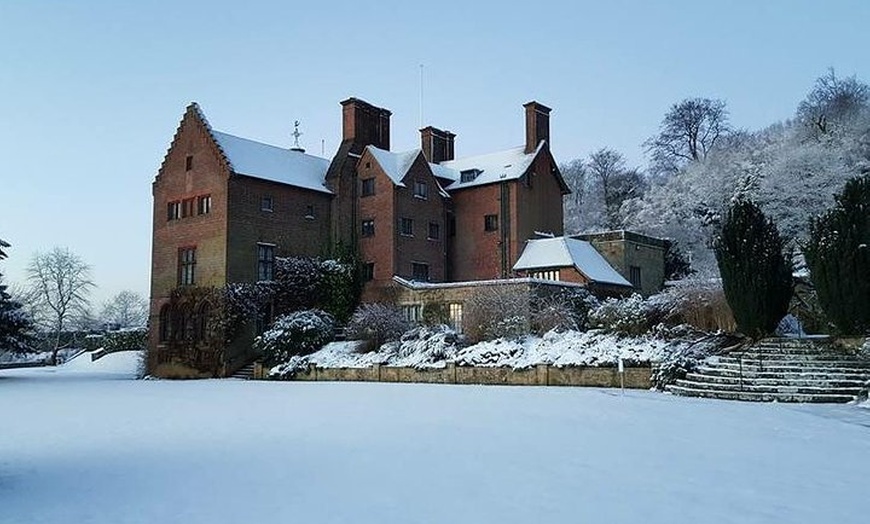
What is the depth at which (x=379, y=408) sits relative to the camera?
1492 cm

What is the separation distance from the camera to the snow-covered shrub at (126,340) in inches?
1801

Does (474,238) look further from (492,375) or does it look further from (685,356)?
(685,356)

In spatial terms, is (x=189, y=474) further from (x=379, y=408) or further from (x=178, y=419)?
(x=379, y=408)

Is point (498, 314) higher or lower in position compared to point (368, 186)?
lower

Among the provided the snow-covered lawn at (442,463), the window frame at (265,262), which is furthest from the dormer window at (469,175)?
the snow-covered lawn at (442,463)

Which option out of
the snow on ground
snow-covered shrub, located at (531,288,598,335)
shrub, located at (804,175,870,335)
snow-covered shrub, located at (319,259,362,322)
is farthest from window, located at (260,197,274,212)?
shrub, located at (804,175,870,335)

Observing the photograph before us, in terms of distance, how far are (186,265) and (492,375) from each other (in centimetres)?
1770

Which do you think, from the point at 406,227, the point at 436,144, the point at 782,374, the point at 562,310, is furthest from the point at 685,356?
the point at 436,144

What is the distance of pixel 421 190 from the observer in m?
35.7

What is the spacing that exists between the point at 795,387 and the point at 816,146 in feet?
83.5

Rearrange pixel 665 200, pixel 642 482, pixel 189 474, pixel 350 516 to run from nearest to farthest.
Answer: pixel 350 516 → pixel 642 482 → pixel 189 474 → pixel 665 200

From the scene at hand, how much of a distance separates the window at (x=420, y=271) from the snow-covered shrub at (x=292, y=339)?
7327 millimetres

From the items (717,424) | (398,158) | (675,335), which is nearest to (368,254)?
(398,158)

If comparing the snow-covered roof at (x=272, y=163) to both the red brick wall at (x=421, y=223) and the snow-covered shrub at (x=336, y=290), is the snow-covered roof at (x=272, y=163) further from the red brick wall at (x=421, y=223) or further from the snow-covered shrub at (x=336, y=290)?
the snow-covered shrub at (x=336, y=290)
